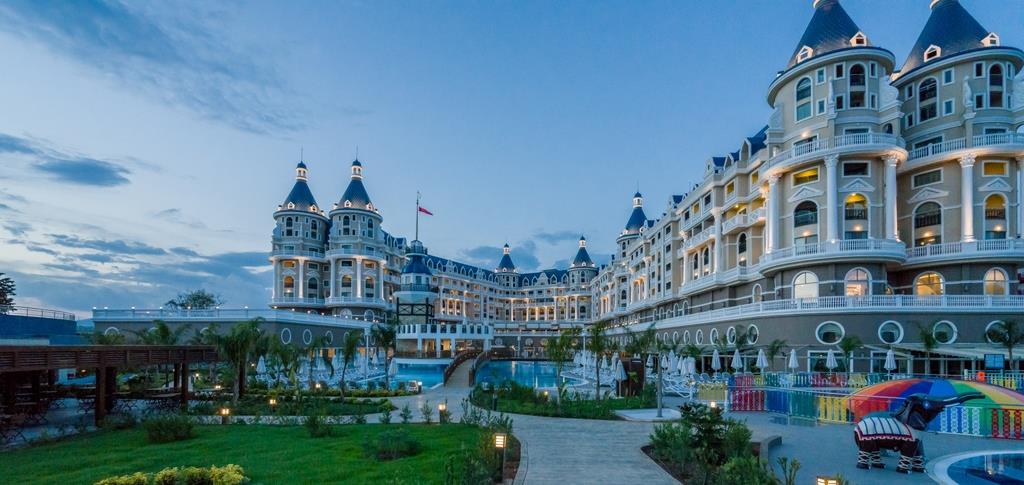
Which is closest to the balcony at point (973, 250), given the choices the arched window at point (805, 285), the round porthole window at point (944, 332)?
the round porthole window at point (944, 332)

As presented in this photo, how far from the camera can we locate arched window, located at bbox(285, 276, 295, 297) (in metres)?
79.2

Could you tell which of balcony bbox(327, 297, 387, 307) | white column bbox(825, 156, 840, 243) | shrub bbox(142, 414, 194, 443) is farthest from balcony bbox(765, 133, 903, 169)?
balcony bbox(327, 297, 387, 307)

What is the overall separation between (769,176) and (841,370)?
14649mm

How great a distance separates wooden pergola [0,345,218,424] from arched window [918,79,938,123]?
49791mm

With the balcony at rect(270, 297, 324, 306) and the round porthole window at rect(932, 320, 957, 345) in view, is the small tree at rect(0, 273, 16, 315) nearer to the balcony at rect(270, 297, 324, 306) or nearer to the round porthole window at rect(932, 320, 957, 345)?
the balcony at rect(270, 297, 324, 306)

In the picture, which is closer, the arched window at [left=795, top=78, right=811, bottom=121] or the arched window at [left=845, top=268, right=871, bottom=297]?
the arched window at [left=845, top=268, right=871, bottom=297]

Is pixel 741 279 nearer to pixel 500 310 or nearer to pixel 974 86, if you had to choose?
pixel 974 86

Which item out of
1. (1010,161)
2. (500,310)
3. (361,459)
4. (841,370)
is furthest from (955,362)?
(500,310)

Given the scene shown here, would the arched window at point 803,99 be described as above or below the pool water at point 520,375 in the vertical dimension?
above

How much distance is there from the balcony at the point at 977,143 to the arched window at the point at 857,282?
10.0m

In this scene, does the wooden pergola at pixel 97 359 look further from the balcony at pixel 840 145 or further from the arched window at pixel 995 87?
the arched window at pixel 995 87

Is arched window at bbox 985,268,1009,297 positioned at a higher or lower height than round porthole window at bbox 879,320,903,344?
higher

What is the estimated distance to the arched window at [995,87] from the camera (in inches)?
1462

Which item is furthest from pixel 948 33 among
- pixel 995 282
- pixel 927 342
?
pixel 927 342
